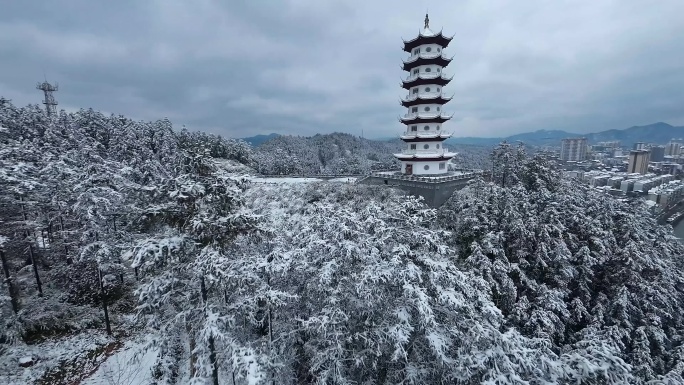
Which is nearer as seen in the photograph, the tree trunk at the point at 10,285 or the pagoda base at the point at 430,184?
the tree trunk at the point at 10,285

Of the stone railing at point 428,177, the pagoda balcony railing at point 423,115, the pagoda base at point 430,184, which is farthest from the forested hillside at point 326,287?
the pagoda balcony railing at point 423,115

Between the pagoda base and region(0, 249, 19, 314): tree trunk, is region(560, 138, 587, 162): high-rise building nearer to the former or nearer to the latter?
the pagoda base

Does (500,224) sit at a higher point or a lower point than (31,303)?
higher

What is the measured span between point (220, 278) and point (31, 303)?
1891 centimetres

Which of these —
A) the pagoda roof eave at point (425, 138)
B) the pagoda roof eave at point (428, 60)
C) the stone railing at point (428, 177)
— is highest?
the pagoda roof eave at point (428, 60)

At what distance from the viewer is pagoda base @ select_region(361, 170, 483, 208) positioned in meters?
28.2

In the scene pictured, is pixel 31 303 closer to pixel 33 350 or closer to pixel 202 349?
pixel 33 350

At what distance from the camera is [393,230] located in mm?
10578

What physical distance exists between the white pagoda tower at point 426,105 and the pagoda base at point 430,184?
2.97m

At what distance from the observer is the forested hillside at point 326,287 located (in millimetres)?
8398

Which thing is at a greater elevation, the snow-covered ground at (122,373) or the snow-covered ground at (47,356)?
the snow-covered ground at (47,356)

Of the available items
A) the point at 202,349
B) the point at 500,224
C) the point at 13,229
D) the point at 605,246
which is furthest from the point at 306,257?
the point at 605,246

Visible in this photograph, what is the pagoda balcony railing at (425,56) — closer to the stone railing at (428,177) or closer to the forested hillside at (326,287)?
the stone railing at (428,177)

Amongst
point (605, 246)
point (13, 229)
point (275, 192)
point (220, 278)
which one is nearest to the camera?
point (220, 278)
